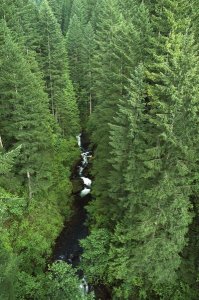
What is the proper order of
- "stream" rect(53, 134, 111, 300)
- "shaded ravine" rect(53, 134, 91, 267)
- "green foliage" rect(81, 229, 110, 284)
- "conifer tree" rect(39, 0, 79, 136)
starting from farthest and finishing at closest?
"conifer tree" rect(39, 0, 79, 136)
"shaded ravine" rect(53, 134, 91, 267)
"stream" rect(53, 134, 111, 300)
"green foliage" rect(81, 229, 110, 284)

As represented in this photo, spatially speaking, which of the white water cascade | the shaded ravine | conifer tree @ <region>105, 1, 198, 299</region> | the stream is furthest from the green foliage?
the white water cascade

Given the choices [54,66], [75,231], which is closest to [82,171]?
[75,231]

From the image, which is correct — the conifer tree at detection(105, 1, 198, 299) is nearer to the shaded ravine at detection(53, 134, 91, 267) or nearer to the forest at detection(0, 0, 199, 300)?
the forest at detection(0, 0, 199, 300)

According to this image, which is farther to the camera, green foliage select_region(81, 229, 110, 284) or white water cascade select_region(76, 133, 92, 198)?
white water cascade select_region(76, 133, 92, 198)

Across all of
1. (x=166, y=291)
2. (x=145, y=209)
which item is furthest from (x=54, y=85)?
(x=166, y=291)

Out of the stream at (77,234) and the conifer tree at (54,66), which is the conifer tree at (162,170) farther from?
the conifer tree at (54,66)

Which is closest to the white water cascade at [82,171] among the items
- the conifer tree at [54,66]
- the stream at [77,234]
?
the stream at [77,234]
